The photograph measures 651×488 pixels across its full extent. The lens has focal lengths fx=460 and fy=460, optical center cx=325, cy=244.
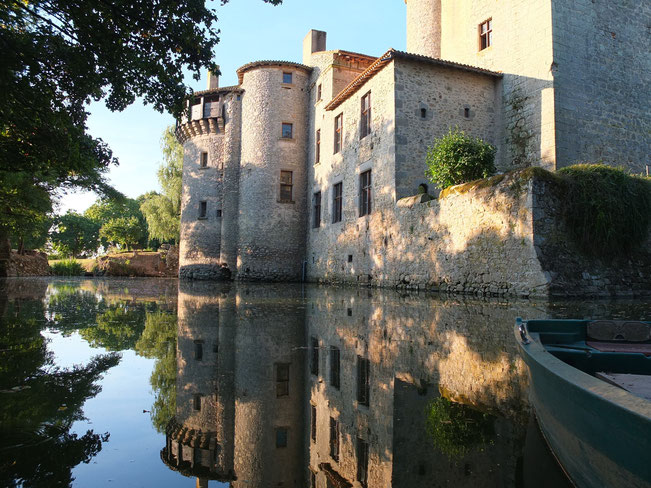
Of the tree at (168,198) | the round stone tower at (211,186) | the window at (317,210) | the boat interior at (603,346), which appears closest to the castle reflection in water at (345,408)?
the boat interior at (603,346)

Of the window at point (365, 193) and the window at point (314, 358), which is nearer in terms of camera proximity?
the window at point (314, 358)

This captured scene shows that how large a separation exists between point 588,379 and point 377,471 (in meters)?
0.89

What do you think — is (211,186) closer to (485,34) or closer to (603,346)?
(485,34)

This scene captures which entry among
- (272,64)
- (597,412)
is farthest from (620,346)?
(272,64)

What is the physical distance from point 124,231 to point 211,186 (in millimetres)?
33396

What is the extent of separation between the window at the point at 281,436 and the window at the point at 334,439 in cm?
22

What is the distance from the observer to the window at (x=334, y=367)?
9.50ft

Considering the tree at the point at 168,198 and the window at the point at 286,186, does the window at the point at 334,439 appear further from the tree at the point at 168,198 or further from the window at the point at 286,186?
the tree at the point at 168,198

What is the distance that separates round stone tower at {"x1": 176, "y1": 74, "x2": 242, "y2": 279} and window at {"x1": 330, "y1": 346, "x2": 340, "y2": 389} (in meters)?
20.0

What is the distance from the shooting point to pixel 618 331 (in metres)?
2.44

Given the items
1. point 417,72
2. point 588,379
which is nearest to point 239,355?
point 588,379

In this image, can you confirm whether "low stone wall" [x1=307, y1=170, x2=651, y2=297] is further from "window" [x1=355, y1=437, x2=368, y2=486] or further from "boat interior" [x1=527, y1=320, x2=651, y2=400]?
"window" [x1=355, y1=437, x2=368, y2=486]

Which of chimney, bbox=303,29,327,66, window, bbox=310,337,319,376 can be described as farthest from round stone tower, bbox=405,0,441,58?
window, bbox=310,337,319,376

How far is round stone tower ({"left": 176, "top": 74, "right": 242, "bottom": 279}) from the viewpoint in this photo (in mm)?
23672
